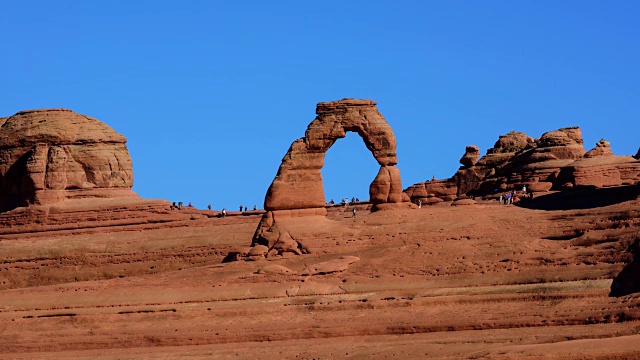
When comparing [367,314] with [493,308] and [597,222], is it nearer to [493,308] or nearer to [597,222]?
[493,308]

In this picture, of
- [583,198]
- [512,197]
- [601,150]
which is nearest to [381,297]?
[583,198]

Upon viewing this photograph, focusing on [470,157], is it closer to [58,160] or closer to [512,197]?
[512,197]

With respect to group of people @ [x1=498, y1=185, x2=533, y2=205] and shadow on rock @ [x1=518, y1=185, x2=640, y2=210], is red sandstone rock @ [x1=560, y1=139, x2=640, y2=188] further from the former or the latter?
shadow on rock @ [x1=518, y1=185, x2=640, y2=210]

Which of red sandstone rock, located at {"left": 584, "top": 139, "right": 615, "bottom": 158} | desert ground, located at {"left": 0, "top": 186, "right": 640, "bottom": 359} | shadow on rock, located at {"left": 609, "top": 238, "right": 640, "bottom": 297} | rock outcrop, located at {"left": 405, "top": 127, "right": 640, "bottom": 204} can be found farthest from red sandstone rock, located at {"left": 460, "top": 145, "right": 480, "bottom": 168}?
shadow on rock, located at {"left": 609, "top": 238, "right": 640, "bottom": 297}

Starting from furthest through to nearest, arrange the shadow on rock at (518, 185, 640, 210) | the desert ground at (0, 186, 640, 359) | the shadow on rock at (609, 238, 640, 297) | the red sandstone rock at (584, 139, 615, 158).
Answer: the red sandstone rock at (584, 139, 615, 158), the shadow on rock at (518, 185, 640, 210), the desert ground at (0, 186, 640, 359), the shadow on rock at (609, 238, 640, 297)

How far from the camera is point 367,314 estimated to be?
40812 mm

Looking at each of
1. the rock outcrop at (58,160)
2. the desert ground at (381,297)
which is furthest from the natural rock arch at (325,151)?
the rock outcrop at (58,160)

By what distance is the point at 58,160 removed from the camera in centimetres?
6588

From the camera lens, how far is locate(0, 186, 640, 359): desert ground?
3712 cm

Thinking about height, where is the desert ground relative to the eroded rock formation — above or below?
below

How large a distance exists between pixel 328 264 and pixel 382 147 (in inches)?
284

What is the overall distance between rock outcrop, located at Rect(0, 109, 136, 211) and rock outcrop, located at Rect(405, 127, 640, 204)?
548 inches

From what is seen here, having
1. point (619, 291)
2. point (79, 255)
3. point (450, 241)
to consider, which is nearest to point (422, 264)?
point (450, 241)

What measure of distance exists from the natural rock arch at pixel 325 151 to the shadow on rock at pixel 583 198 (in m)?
5.63
